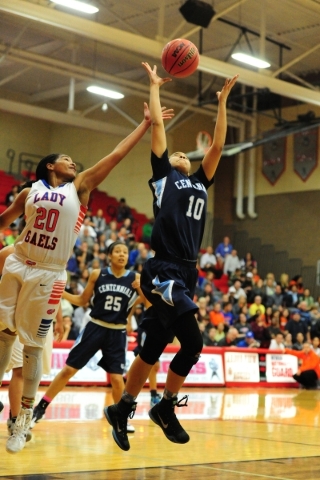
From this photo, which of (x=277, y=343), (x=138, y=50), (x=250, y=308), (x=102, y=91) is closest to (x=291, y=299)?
(x=250, y=308)

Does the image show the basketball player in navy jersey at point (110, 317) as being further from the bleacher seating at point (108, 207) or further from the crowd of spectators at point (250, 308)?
the bleacher seating at point (108, 207)

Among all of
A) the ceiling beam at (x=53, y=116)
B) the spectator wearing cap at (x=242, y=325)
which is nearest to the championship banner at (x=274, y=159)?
the ceiling beam at (x=53, y=116)

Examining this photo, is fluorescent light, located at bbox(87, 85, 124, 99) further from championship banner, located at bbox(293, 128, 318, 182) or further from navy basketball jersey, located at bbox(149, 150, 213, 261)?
navy basketball jersey, located at bbox(149, 150, 213, 261)

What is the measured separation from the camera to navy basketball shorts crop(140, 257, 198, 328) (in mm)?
5742

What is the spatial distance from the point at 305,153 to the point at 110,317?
20949 millimetres

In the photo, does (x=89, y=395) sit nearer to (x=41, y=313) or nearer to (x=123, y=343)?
(x=123, y=343)

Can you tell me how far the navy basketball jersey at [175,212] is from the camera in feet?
19.5

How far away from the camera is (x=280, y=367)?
61.3ft

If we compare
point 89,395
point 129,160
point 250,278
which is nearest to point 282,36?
point 250,278

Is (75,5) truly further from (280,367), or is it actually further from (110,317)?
(280,367)

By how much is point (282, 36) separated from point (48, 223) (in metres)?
19.3

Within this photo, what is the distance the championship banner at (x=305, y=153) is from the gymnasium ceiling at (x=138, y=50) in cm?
109

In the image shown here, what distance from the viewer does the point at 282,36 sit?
77.0 ft

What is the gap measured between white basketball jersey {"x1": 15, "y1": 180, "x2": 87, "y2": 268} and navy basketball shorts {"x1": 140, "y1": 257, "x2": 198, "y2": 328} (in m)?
0.70
